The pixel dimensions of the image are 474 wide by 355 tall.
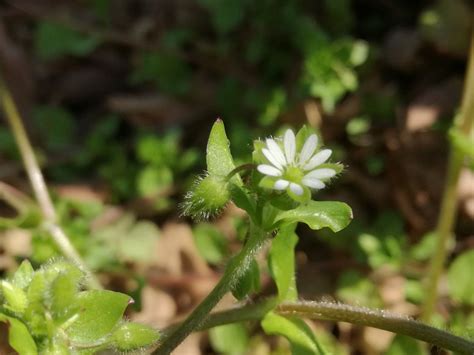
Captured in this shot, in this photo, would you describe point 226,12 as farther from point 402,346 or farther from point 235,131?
point 402,346

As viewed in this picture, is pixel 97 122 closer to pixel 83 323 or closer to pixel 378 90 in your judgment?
pixel 378 90

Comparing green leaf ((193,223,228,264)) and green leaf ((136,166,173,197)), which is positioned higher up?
green leaf ((136,166,173,197))

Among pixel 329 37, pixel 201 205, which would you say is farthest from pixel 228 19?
pixel 201 205

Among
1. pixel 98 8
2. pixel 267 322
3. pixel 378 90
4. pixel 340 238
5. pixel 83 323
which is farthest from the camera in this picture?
pixel 98 8

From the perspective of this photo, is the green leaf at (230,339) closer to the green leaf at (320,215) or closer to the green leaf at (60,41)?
the green leaf at (320,215)

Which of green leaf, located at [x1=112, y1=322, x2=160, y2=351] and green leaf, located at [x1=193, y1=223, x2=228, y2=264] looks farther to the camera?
green leaf, located at [x1=193, y1=223, x2=228, y2=264]

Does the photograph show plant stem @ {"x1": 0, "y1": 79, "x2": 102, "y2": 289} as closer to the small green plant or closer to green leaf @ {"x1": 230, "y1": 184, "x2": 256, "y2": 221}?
the small green plant

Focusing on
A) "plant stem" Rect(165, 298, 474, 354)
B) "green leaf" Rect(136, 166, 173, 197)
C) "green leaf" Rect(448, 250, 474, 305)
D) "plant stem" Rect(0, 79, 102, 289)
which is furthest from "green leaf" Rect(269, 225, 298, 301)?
"green leaf" Rect(136, 166, 173, 197)
